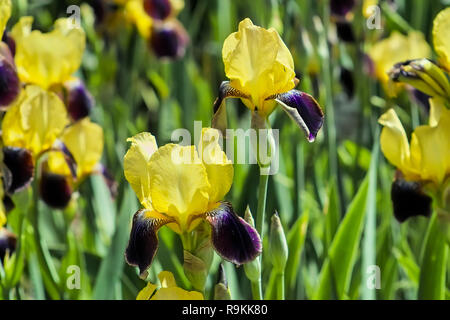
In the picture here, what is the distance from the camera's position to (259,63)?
1300 millimetres

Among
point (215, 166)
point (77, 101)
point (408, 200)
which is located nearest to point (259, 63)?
point (215, 166)

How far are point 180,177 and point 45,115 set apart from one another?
2.20ft

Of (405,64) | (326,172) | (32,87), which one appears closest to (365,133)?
(326,172)

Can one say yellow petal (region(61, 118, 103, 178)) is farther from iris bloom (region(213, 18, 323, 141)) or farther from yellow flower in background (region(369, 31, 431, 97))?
yellow flower in background (region(369, 31, 431, 97))

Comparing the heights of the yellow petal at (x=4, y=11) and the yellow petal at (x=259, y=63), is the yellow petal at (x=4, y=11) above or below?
above

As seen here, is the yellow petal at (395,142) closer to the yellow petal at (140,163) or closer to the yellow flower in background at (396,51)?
the yellow petal at (140,163)

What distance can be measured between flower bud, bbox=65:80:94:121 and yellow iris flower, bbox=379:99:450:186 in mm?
934

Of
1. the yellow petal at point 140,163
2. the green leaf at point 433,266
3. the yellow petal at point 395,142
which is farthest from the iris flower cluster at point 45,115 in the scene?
the green leaf at point 433,266

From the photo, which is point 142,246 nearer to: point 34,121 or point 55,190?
point 34,121

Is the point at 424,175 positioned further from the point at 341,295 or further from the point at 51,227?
the point at 51,227

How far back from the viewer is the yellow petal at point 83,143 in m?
2.02

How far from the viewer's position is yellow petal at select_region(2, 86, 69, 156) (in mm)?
1751

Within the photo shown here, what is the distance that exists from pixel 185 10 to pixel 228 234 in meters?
2.56

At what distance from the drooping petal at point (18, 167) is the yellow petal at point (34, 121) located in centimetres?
4
